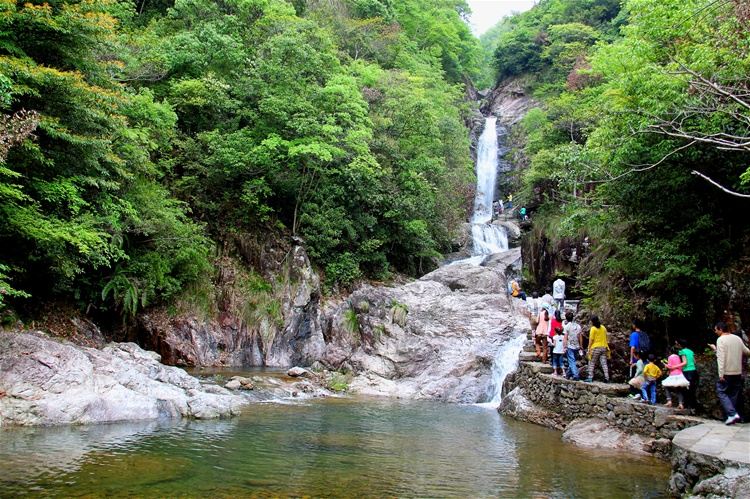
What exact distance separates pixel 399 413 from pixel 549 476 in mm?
6037

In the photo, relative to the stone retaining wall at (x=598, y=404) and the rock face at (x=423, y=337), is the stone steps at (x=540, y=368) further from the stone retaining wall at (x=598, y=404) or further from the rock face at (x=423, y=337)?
the rock face at (x=423, y=337)

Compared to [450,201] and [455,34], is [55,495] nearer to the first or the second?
[450,201]

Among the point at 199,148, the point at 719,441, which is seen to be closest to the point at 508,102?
the point at 199,148

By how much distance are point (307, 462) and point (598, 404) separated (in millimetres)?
6541

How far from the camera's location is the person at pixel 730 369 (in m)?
8.34

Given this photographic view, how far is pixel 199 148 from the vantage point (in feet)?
Answer: 72.8

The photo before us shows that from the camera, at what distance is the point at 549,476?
315 inches

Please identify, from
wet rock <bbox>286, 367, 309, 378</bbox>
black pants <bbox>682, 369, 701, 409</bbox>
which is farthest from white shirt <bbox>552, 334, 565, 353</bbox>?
wet rock <bbox>286, 367, 309, 378</bbox>

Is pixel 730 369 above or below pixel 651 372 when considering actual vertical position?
above

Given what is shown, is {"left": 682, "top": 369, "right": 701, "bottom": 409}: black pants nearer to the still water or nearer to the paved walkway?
the paved walkway

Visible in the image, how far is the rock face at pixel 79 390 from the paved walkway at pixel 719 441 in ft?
29.5

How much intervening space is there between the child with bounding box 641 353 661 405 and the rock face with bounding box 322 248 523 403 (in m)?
6.42

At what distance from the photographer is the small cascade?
54.5 feet

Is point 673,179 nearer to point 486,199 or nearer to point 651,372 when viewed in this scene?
point 651,372
